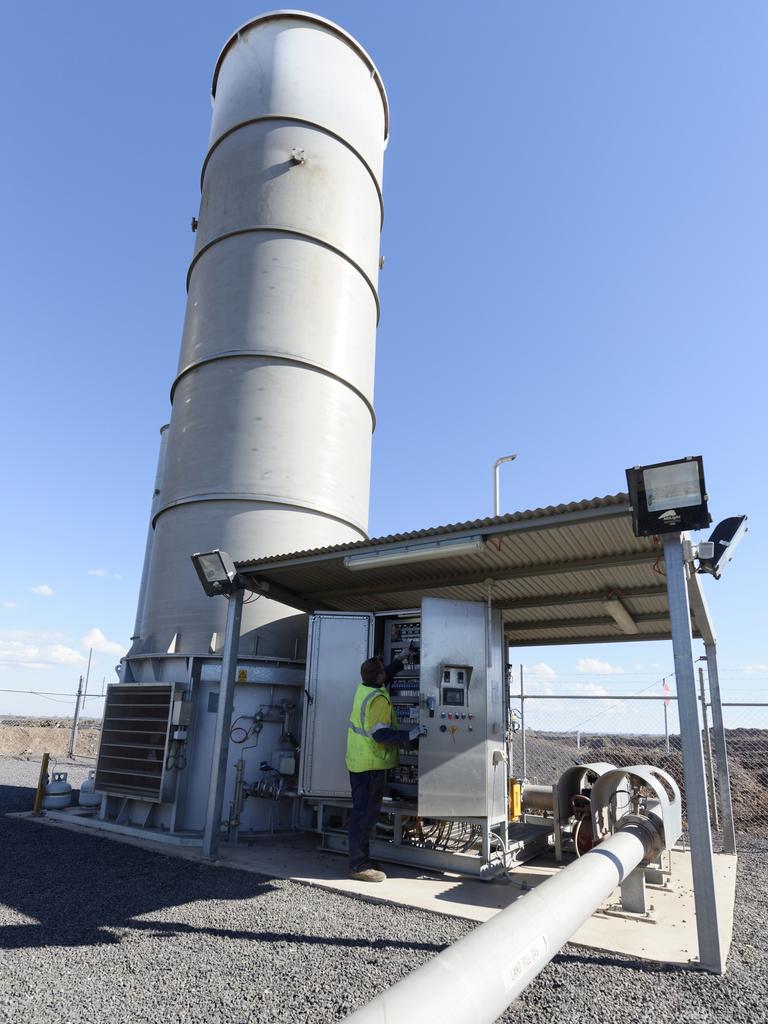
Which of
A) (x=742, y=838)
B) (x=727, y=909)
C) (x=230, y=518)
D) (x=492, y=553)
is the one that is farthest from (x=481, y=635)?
(x=742, y=838)

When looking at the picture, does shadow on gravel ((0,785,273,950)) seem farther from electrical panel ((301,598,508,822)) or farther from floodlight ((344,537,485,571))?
floodlight ((344,537,485,571))

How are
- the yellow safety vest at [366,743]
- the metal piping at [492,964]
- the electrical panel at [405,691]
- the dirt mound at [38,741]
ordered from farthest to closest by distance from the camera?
the dirt mound at [38,741] < the electrical panel at [405,691] < the yellow safety vest at [366,743] < the metal piping at [492,964]

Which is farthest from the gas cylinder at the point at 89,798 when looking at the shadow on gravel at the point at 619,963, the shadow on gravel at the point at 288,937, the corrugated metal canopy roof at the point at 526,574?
the shadow on gravel at the point at 619,963

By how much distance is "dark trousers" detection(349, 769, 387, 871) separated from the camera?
666 cm

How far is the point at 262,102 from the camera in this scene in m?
11.8

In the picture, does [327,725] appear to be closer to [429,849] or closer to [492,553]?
[429,849]

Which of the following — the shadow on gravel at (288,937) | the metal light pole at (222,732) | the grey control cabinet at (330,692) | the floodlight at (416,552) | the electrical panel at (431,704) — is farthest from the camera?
the grey control cabinet at (330,692)

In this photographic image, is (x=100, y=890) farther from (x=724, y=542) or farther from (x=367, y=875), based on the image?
(x=724, y=542)

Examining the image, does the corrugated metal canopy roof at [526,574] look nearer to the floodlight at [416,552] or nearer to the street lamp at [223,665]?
the floodlight at [416,552]

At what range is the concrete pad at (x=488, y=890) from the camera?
490 centimetres

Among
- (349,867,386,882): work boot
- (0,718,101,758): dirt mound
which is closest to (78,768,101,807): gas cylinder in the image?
(349,867,386,882): work boot

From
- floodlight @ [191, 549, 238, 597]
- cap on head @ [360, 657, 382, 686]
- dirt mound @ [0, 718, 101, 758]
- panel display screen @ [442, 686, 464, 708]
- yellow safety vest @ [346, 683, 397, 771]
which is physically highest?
floodlight @ [191, 549, 238, 597]

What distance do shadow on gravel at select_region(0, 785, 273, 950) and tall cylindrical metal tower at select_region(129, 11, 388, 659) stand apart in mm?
2816

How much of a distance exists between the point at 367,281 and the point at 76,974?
35.6 ft
